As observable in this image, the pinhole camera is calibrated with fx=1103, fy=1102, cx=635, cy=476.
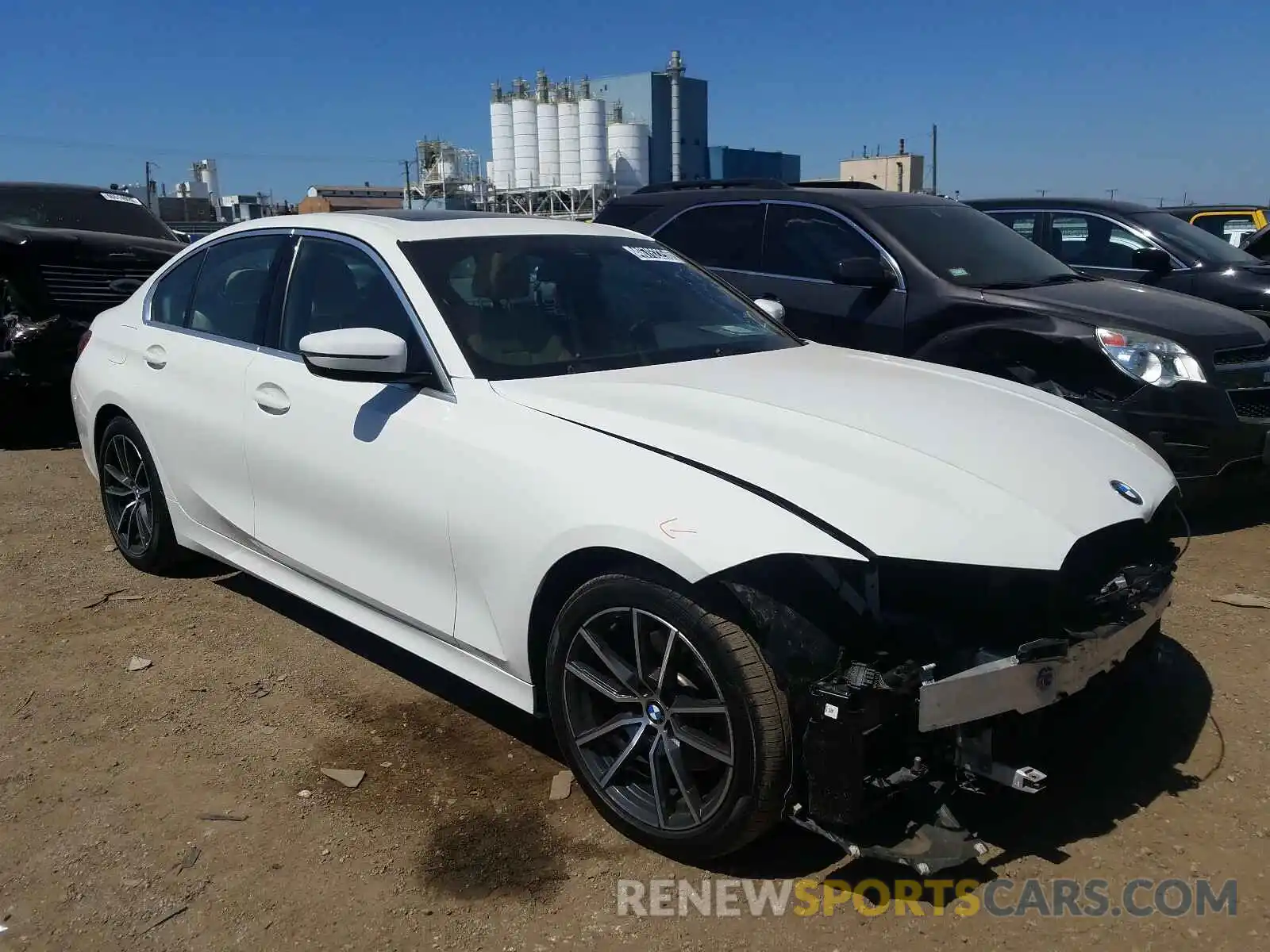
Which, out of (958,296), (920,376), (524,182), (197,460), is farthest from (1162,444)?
(524,182)

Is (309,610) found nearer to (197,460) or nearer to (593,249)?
(197,460)

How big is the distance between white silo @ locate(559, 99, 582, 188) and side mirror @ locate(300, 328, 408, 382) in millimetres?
57059

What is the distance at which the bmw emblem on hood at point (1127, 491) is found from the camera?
9.98 ft

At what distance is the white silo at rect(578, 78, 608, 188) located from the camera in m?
57.8

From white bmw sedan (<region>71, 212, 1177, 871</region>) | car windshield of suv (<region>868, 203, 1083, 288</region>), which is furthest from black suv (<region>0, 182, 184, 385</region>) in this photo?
car windshield of suv (<region>868, 203, 1083, 288</region>)

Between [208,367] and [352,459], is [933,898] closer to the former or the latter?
[352,459]

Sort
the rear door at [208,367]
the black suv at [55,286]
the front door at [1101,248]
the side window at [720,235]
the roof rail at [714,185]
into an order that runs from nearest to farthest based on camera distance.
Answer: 1. the rear door at [208,367]
2. the side window at [720,235]
3. the roof rail at [714,185]
4. the black suv at [55,286]
5. the front door at [1101,248]

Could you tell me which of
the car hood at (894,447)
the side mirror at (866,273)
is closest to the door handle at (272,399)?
the car hood at (894,447)

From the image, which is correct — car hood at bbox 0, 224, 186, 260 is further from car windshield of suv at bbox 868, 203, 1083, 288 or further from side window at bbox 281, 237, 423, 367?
car windshield of suv at bbox 868, 203, 1083, 288

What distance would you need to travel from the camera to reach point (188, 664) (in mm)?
4348

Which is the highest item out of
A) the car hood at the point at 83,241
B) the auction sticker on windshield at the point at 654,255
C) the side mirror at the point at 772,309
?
the car hood at the point at 83,241

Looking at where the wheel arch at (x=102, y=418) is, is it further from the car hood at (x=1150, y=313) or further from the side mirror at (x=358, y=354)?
the car hood at (x=1150, y=313)

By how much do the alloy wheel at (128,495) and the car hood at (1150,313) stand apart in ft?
14.5

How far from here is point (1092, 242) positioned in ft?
27.7
